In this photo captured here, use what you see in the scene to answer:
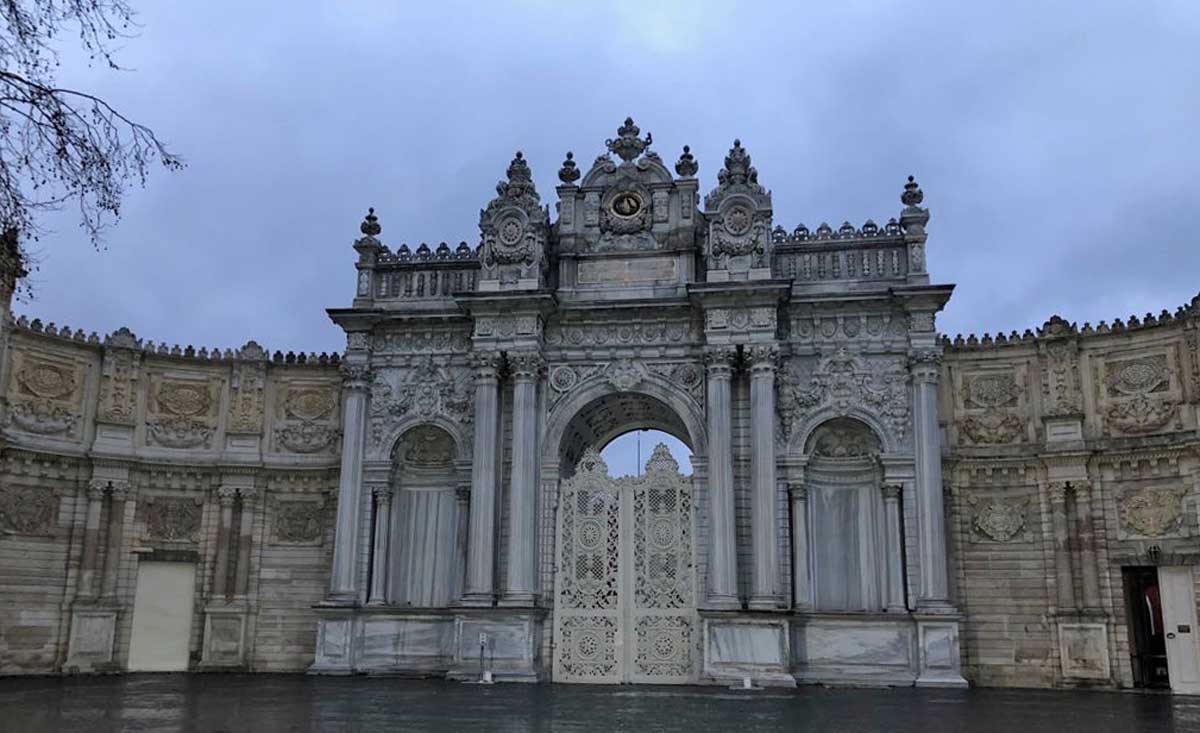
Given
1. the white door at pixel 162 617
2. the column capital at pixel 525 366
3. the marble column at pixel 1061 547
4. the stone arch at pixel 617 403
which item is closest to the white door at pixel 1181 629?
the marble column at pixel 1061 547

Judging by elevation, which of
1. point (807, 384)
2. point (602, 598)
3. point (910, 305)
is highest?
point (910, 305)

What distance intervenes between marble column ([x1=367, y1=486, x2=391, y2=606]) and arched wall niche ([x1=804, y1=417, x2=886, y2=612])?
34.6 ft

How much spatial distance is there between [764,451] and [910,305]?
5.05 metres

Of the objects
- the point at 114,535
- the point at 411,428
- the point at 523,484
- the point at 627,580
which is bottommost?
the point at 627,580

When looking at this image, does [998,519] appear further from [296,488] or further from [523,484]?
[296,488]

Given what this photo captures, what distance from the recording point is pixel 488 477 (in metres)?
26.0

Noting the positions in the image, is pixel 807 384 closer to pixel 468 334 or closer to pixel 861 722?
pixel 468 334

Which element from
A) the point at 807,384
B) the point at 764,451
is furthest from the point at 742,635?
the point at 807,384

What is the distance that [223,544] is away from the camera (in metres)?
29.0

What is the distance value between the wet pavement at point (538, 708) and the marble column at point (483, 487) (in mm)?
2663

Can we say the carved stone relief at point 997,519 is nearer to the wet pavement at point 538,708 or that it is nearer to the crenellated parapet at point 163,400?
the wet pavement at point 538,708

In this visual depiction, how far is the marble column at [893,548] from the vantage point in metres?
24.7

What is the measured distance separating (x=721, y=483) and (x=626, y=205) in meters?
7.71

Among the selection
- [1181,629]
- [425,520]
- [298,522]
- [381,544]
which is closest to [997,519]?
[1181,629]
